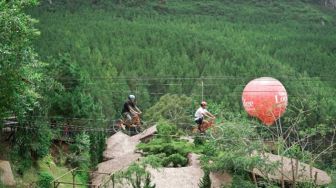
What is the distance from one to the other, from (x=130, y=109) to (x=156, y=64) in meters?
70.2

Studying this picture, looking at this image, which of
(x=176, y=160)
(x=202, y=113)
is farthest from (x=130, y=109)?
(x=202, y=113)

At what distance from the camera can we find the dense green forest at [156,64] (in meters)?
25.7

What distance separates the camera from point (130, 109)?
27.0 m

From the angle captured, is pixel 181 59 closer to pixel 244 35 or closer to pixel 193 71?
pixel 193 71

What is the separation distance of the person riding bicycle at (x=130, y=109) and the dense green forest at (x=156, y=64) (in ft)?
10.1

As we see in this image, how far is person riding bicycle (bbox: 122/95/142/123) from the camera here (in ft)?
88.1

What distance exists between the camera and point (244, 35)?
120750mm

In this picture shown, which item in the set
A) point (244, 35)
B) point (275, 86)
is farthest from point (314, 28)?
point (275, 86)

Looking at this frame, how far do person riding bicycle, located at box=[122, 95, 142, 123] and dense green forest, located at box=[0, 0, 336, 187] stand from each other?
3087 mm

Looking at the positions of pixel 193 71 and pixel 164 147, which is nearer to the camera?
pixel 164 147

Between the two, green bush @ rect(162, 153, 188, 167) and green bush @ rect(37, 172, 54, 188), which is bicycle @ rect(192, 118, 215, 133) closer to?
green bush @ rect(162, 153, 188, 167)

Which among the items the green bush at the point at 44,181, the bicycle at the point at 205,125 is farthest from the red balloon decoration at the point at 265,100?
the green bush at the point at 44,181

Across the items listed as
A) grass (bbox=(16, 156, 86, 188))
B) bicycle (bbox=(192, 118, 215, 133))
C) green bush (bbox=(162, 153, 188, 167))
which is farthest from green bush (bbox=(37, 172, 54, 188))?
bicycle (bbox=(192, 118, 215, 133))

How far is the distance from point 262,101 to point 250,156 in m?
3.64
